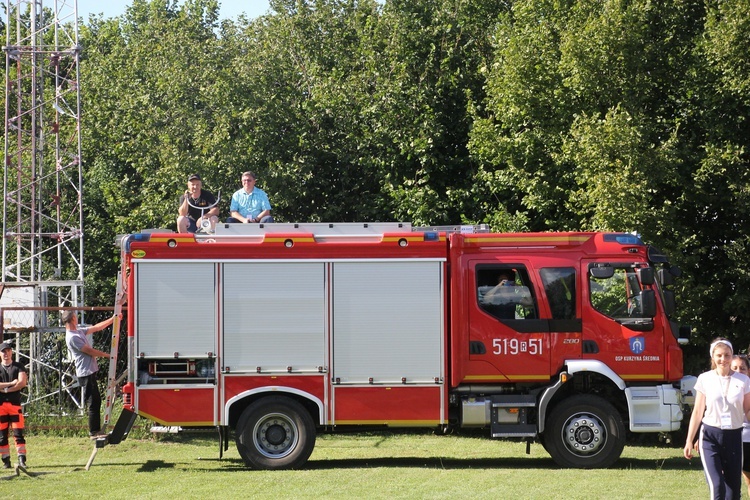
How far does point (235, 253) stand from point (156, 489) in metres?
3.09

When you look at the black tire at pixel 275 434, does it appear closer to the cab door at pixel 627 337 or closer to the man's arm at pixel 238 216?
the man's arm at pixel 238 216

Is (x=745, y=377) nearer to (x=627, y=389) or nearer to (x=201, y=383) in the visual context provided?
(x=627, y=389)

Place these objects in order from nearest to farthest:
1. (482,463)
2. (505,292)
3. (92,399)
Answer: (505,292) → (92,399) → (482,463)

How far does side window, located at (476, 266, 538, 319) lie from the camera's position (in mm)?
13320

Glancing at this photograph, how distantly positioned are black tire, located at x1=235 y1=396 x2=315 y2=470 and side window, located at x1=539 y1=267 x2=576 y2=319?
11.1 ft

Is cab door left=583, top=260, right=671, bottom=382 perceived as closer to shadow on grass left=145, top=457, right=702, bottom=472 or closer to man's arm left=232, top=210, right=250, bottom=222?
shadow on grass left=145, top=457, right=702, bottom=472

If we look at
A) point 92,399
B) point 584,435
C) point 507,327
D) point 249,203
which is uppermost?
point 249,203

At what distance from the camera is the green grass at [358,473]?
11.4 metres

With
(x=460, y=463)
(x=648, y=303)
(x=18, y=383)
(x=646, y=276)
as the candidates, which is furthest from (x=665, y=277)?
(x=18, y=383)

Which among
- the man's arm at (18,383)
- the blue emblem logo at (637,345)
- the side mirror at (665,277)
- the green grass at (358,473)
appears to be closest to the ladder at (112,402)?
the green grass at (358,473)

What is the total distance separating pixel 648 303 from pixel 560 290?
1.09 metres

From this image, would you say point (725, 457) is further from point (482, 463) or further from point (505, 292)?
point (482, 463)

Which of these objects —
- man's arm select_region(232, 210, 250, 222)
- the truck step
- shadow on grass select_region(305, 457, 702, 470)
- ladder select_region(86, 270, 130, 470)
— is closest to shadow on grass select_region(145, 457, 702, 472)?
shadow on grass select_region(305, 457, 702, 470)

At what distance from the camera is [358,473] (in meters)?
12.9
